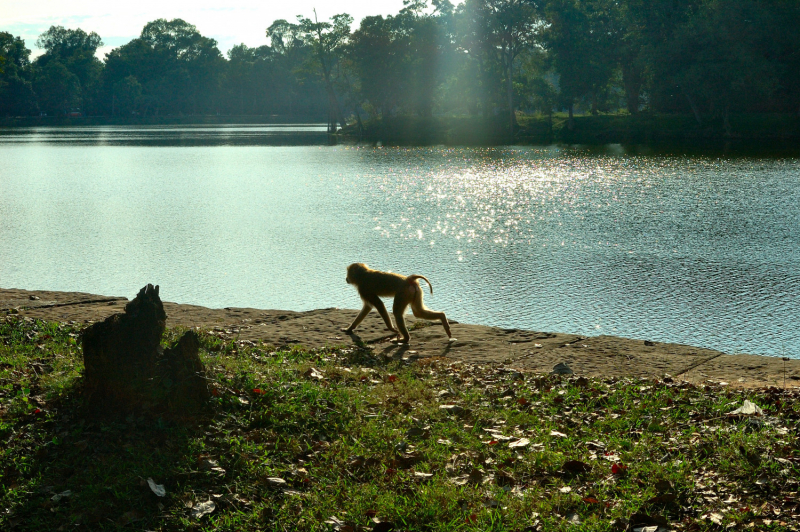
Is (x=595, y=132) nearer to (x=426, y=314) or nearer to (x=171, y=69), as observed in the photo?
(x=426, y=314)

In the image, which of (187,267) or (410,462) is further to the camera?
(187,267)

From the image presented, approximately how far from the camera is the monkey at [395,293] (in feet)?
27.9

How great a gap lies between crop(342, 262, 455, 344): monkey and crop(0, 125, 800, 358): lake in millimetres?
2851

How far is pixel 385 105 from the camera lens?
76125 mm

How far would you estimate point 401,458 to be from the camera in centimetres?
495

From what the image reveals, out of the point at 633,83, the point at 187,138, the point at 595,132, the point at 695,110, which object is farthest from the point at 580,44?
the point at 187,138

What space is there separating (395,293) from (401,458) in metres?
3.78

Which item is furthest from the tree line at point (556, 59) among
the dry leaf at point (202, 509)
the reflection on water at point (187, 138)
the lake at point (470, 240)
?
the dry leaf at point (202, 509)

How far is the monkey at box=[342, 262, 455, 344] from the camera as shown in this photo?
8516 mm

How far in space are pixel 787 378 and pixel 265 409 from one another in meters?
4.93

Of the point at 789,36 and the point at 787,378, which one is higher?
the point at 789,36

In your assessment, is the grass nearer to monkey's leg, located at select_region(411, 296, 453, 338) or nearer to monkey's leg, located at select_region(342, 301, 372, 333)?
monkey's leg, located at select_region(411, 296, 453, 338)

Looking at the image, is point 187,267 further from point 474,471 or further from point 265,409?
point 474,471

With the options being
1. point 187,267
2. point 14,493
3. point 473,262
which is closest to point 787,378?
point 14,493
